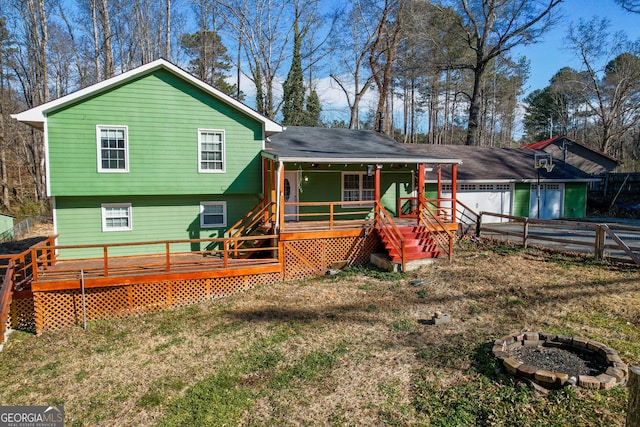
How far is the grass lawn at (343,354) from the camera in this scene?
198 inches

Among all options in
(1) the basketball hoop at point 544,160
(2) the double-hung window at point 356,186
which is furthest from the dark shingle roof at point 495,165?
(2) the double-hung window at point 356,186

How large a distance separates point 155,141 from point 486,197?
1581cm

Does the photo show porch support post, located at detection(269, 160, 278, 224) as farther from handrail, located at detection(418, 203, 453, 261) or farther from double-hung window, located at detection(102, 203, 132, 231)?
handrail, located at detection(418, 203, 453, 261)

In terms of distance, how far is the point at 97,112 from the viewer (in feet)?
36.8

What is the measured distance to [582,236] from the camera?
14469 mm

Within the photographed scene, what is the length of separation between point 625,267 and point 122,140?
14351 mm

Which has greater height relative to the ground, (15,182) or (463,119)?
(463,119)

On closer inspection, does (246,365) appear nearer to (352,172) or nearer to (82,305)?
(82,305)

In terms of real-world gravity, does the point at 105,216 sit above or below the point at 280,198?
below

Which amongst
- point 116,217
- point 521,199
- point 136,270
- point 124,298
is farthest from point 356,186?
point 521,199

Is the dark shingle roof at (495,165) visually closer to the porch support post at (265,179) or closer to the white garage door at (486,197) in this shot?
the white garage door at (486,197)

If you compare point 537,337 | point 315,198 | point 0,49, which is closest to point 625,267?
point 537,337

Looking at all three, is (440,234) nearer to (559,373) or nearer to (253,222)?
(253,222)

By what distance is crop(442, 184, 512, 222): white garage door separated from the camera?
1923cm
